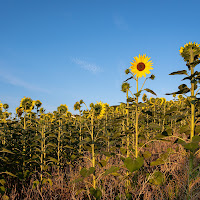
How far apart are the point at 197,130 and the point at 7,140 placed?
4231mm

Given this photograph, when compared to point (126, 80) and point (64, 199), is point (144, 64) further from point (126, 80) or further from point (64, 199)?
point (64, 199)

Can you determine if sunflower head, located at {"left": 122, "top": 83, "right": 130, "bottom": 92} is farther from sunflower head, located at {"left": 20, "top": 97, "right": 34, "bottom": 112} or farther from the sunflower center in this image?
sunflower head, located at {"left": 20, "top": 97, "right": 34, "bottom": 112}

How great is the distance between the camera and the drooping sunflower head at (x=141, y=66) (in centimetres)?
385

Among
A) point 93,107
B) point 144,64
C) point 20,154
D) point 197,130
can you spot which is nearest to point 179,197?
point 197,130

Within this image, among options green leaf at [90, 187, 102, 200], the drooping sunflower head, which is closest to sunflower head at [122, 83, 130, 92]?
the drooping sunflower head

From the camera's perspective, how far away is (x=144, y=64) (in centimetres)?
389

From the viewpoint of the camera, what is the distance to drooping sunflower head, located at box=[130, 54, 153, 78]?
385 centimetres

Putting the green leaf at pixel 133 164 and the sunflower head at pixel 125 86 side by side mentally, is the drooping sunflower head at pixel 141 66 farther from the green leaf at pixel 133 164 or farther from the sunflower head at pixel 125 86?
the green leaf at pixel 133 164

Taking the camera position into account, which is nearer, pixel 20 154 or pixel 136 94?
pixel 136 94

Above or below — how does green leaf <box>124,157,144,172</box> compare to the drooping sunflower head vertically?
below

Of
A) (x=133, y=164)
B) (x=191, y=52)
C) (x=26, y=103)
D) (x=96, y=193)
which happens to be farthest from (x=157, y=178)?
(x=26, y=103)

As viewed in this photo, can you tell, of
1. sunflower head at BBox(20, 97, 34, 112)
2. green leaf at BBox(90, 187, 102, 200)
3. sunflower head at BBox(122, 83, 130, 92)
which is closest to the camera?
green leaf at BBox(90, 187, 102, 200)

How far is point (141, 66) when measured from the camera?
152 inches

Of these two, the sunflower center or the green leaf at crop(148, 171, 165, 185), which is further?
the sunflower center
